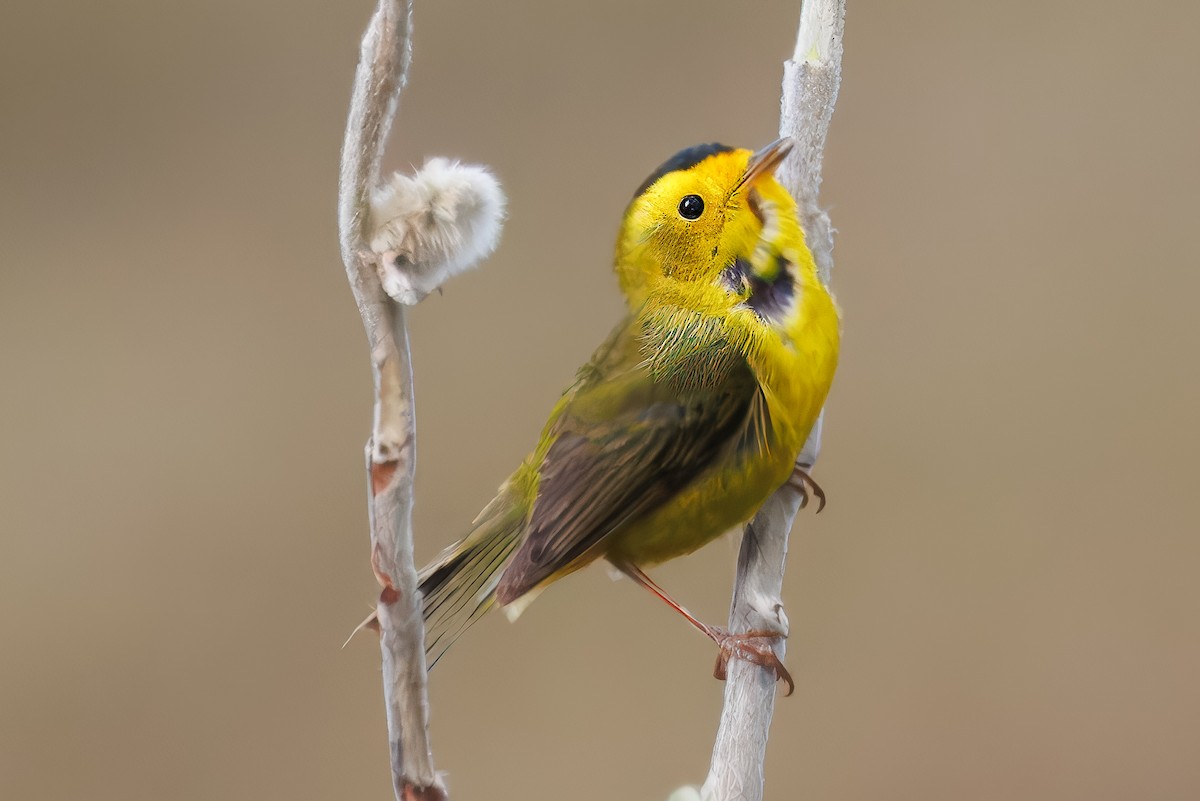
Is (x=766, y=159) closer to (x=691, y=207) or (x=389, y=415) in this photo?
(x=691, y=207)

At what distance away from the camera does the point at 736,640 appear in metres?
0.57

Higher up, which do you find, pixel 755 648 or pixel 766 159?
pixel 766 159

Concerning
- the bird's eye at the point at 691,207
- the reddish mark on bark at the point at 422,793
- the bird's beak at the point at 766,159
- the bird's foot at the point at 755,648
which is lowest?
the reddish mark on bark at the point at 422,793

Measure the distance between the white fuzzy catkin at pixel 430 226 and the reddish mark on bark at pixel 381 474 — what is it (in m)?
0.05

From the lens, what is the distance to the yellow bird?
0.55m

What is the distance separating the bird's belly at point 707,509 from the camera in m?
0.59

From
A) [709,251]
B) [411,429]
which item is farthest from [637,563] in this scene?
[411,429]

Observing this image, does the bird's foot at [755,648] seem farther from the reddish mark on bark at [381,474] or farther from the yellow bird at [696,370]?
the reddish mark on bark at [381,474]

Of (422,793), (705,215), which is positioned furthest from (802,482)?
(422,793)

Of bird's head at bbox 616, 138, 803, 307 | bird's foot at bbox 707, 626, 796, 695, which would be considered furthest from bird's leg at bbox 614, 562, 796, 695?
bird's head at bbox 616, 138, 803, 307

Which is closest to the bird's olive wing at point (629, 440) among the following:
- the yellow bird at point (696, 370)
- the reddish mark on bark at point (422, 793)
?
the yellow bird at point (696, 370)

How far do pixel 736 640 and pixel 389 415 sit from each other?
282 mm

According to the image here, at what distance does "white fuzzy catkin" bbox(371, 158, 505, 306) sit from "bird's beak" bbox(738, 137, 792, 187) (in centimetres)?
22

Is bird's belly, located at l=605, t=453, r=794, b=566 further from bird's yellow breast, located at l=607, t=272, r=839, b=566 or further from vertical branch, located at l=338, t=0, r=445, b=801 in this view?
vertical branch, located at l=338, t=0, r=445, b=801
